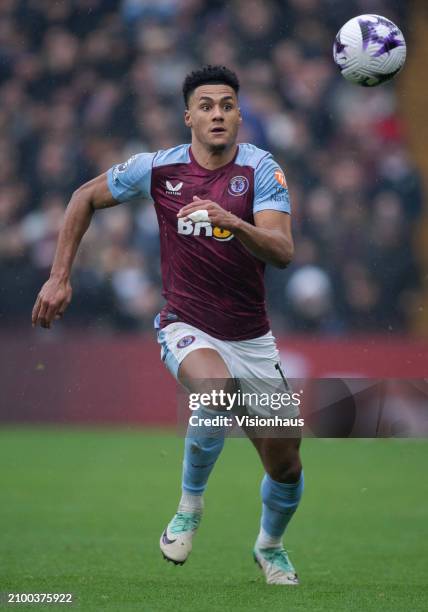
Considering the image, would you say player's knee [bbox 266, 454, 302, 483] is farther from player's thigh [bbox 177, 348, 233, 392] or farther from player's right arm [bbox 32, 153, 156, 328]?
player's right arm [bbox 32, 153, 156, 328]

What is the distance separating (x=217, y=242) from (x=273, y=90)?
7961 millimetres

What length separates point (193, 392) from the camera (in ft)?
18.3

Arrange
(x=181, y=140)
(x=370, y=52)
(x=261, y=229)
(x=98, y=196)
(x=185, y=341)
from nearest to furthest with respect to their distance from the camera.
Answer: (x=261, y=229), (x=185, y=341), (x=98, y=196), (x=370, y=52), (x=181, y=140)

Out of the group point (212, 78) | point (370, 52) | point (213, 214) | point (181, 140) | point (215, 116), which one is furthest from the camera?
point (181, 140)

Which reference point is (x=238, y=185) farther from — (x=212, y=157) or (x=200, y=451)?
(x=200, y=451)

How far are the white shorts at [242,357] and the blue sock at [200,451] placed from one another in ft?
0.91

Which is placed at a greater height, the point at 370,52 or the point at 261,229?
the point at 370,52

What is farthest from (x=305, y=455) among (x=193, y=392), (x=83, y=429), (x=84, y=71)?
(x=193, y=392)

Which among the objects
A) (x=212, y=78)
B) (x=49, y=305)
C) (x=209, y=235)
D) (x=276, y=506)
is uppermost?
(x=212, y=78)

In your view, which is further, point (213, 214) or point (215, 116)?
point (215, 116)

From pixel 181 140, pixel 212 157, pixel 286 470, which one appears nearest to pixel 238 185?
pixel 212 157

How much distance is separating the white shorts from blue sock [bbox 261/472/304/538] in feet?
1.24

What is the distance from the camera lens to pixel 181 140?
43.3 ft

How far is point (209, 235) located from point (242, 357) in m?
0.62
